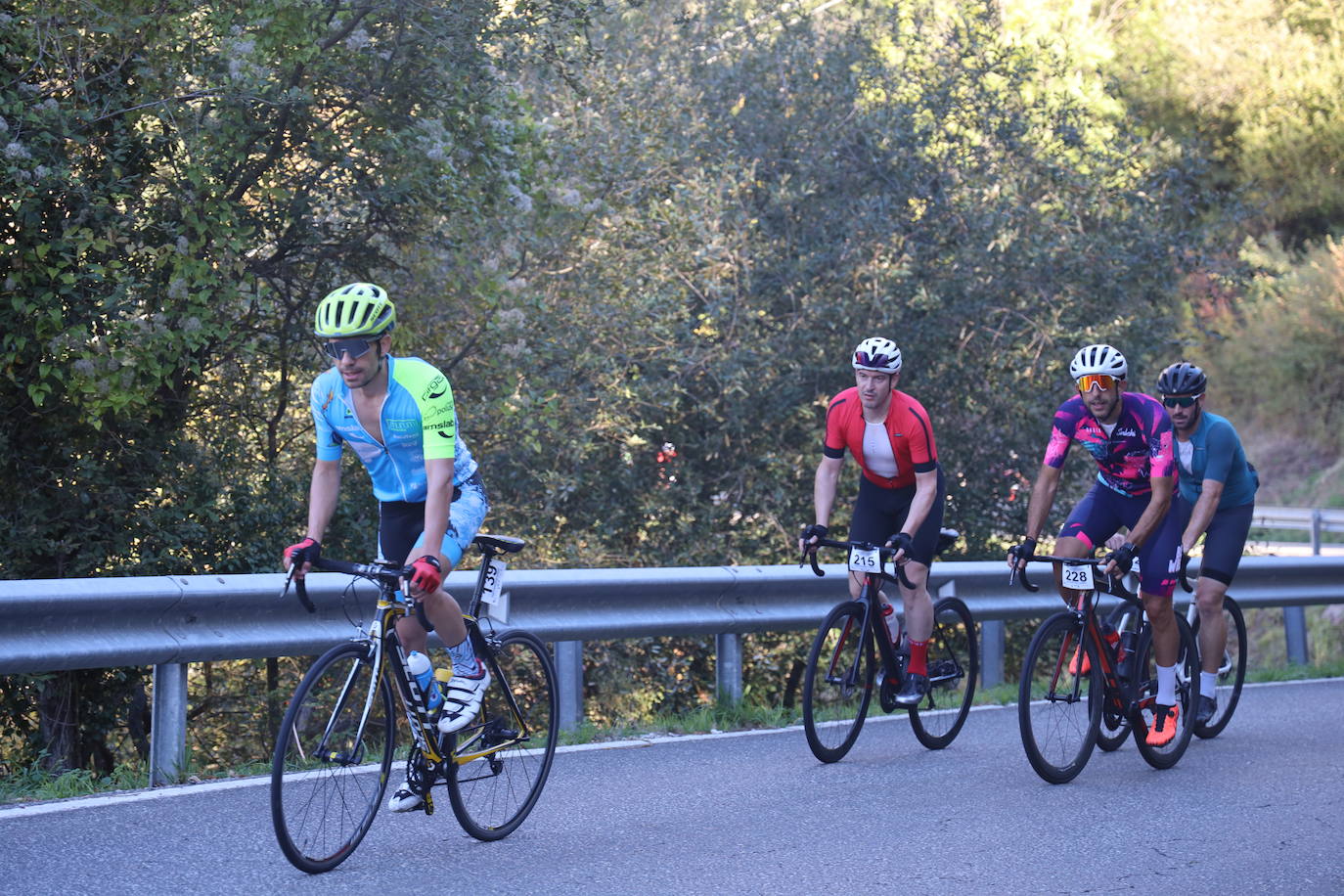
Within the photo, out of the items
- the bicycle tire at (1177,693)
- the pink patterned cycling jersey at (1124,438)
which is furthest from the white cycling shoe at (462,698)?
the bicycle tire at (1177,693)

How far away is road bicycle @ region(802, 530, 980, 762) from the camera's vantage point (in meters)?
7.63

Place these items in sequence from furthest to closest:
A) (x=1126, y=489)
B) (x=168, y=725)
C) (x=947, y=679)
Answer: (x=947, y=679)
(x=1126, y=489)
(x=168, y=725)

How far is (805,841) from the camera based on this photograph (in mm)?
6035

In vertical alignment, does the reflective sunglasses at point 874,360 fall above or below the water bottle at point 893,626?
above

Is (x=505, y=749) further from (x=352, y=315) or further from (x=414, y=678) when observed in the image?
(x=352, y=315)

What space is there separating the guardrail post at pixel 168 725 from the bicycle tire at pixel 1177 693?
440 centimetres

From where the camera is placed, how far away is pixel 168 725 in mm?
6816

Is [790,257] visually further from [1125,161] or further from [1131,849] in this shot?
[1131,849]

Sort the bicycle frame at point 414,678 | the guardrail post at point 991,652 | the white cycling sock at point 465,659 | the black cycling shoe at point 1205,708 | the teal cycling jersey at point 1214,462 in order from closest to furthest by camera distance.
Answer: the bicycle frame at point 414,678
the white cycling sock at point 465,659
the teal cycling jersey at point 1214,462
the black cycling shoe at point 1205,708
the guardrail post at point 991,652

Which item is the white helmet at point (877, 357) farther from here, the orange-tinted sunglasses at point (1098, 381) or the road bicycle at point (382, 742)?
the road bicycle at point (382, 742)

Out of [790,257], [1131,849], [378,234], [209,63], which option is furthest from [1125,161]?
[1131,849]

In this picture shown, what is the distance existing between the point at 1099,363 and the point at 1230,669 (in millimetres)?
2764

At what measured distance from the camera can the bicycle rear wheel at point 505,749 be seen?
228 inches

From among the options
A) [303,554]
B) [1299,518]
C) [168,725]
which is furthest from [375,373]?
[1299,518]
